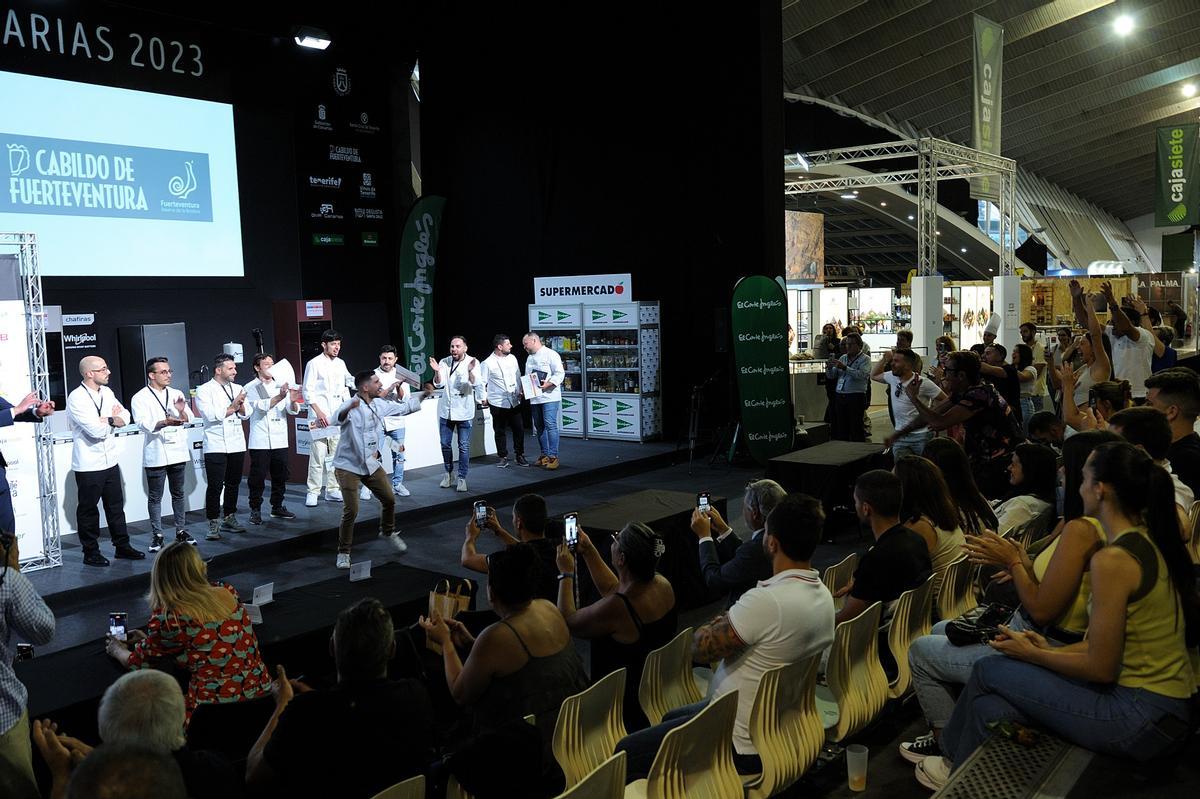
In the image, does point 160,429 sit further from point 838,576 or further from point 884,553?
point 884,553

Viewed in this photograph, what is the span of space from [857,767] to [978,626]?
61cm

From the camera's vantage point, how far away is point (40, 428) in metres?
6.59

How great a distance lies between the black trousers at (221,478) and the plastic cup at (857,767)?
569cm

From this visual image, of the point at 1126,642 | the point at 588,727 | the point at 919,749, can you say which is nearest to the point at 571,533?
the point at 588,727

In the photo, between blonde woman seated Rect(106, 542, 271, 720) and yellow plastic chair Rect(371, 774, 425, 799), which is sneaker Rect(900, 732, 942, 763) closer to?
yellow plastic chair Rect(371, 774, 425, 799)

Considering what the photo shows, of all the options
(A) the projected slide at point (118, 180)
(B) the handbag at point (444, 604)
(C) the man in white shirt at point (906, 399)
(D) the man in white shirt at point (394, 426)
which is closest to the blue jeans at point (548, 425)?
(D) the man in white shirt at point (394, 426)

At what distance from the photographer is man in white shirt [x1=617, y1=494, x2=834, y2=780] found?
2.91m

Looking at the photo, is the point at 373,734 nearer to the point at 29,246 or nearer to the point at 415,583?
the point at 415,583

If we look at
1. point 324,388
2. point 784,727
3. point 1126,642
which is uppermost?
point 324,388

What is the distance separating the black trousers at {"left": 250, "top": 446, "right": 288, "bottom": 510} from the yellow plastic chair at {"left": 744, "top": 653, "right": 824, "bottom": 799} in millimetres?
5960

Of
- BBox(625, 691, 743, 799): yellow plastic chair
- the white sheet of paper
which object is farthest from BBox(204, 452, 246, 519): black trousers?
BBox(625, 691, 743, 799): yellow plastic chair

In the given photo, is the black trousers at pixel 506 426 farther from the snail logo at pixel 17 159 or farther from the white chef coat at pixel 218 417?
the snail logo at pixel 17 159

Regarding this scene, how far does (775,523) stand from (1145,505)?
103 centimetres

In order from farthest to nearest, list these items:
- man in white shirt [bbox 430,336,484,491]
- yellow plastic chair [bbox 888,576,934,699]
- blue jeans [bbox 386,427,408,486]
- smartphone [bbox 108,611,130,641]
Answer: man in white shirt [bbox 430,336,484,491], blue jeans [bbox 386,427,408,486], yellow plastic chair [bbox 888,576,934,699], smartphone [bbox 108,611,130,641]
